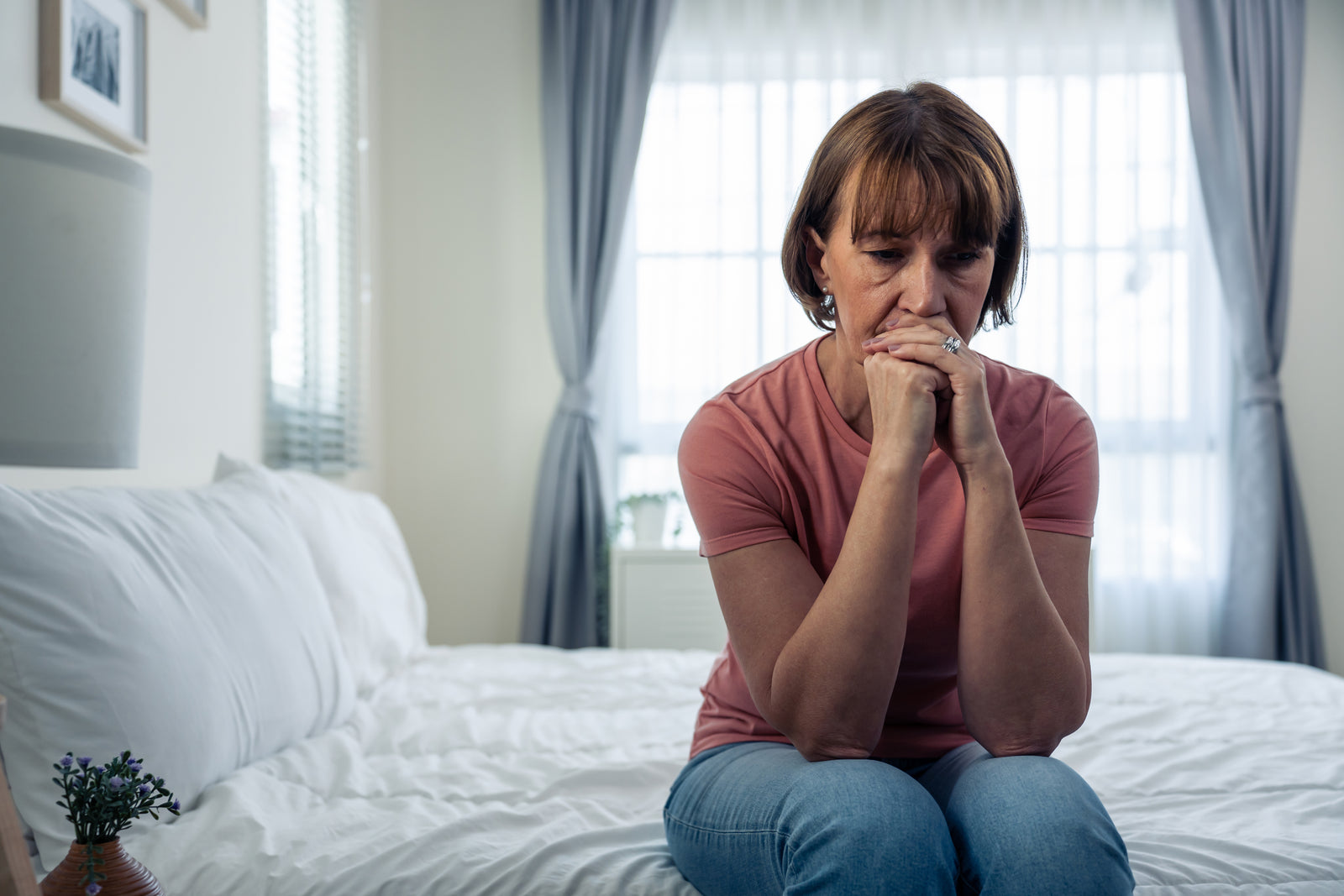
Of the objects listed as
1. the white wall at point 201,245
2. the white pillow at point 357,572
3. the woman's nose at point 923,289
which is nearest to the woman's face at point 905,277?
the woman's nose at point 923,289

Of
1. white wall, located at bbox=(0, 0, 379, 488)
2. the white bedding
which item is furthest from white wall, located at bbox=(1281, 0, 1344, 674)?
white wall, located at bbox=(0, 0, 379, 488)

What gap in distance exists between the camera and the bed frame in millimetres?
666

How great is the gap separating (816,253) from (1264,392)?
2855mm

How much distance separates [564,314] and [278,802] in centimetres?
238

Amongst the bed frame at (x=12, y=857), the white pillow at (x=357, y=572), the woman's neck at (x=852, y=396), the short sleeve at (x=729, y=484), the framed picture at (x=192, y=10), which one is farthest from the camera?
the framed picture at (x=192, y=10)

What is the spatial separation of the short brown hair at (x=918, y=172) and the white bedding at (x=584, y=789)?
0.68 meters

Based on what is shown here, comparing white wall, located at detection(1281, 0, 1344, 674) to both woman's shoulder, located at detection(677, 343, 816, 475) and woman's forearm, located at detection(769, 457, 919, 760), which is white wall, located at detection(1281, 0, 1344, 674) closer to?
woman's shoulder, located at detection(677, 343, 816, 475)

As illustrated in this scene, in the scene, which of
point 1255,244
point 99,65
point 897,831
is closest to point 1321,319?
point 1255,244

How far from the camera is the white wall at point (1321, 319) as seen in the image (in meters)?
3.45

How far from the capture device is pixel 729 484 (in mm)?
1033

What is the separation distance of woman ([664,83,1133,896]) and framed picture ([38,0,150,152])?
1245mm

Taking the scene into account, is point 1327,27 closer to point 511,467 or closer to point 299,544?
point 511,467

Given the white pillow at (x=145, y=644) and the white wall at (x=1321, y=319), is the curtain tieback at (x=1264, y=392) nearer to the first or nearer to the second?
the white wall at (x=1321, y=319)

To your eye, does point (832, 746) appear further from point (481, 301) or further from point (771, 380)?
point (481, 301)
